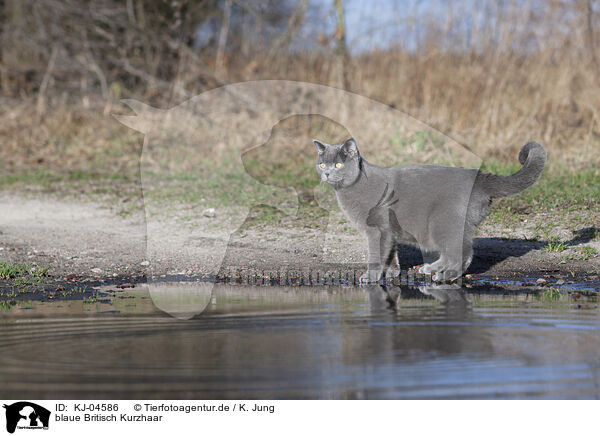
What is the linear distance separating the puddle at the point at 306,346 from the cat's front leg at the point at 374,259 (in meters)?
0.48

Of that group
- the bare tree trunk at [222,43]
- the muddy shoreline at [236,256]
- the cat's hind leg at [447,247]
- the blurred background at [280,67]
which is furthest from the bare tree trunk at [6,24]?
the cat's hind leg at [447,247]

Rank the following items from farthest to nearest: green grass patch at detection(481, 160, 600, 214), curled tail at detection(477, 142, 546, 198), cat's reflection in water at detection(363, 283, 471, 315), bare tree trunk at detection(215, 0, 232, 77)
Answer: bare tree trunk at detection(215, 0, 232, 77) < green grass patch at detection(481, 160, 600, 214) < curled tail at detection(477, 142, 546, 198) < cat's reflection in water at detection(363, 283, 471, 315)

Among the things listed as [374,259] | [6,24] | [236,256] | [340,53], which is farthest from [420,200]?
[6,24]

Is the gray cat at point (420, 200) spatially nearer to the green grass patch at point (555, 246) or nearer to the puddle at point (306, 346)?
the puddle at point (306, 346)

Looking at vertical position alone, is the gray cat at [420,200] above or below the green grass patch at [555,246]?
above

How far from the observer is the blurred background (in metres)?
10.9

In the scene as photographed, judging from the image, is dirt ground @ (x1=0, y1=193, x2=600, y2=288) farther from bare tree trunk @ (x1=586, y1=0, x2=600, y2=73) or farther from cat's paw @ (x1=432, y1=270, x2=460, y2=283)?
bare tree trunk @ (x1=586, y1=0, x2=600, y2=73)

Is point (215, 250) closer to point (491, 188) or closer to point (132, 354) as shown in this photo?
point (491, 188)

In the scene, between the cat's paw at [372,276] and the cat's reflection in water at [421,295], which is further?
the cat's paw at [372,276]

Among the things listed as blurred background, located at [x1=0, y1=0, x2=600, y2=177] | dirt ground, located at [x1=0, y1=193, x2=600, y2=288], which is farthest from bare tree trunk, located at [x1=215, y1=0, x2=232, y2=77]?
dirt ground, located at [x1=0, y1=193, x2=600, y2=288]

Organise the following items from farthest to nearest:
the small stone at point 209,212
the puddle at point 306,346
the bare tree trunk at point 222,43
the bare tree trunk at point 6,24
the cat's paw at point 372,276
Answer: the bare tree trunk at point 6,24, the bare tree trunk at point 222,43, the small stone at point 209,212, the cat's paw at point 372,276, the puddle at point 306,346

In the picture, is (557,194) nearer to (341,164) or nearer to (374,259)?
(374,259)

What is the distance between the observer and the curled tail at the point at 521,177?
5.43 meters

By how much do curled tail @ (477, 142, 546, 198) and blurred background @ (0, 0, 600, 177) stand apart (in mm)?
4348
